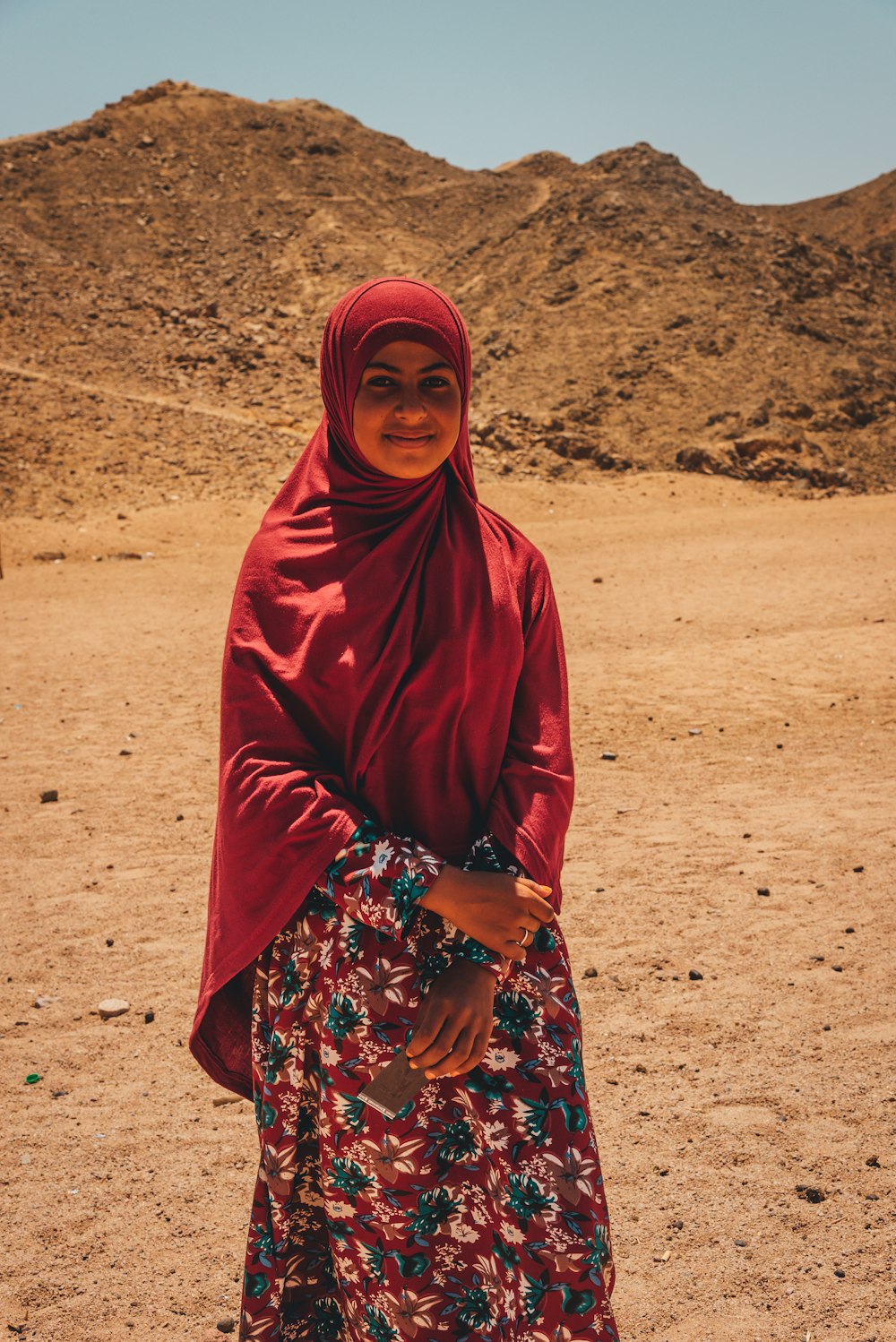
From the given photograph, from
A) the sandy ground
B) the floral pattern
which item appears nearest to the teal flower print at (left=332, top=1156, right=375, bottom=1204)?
the floral pattern

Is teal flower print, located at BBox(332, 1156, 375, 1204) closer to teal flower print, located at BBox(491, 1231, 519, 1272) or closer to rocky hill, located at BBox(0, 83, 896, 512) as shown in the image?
teal flower print, located at BBox(491, 1231, 519, 1272)

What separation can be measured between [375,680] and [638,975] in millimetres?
2303

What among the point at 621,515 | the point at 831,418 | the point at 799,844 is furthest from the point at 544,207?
the point at 799,844

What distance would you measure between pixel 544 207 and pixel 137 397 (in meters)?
10.6

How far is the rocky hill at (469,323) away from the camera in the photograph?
1647 cm

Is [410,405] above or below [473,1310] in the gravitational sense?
above

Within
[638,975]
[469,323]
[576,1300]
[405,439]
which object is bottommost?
[638,975]

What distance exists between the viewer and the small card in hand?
1.44 meters

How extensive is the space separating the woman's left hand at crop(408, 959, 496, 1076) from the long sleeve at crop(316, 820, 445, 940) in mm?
100

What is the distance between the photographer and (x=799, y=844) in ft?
14.5

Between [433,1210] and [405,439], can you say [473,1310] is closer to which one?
[433,1210]

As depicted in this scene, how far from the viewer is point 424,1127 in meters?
1.58

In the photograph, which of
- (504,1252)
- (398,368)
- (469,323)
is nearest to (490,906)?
(504,1252)

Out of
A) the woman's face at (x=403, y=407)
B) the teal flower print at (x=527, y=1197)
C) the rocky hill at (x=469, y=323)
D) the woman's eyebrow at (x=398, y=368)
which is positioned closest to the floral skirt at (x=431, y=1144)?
the teal flower print at (x=527, y=1197)
